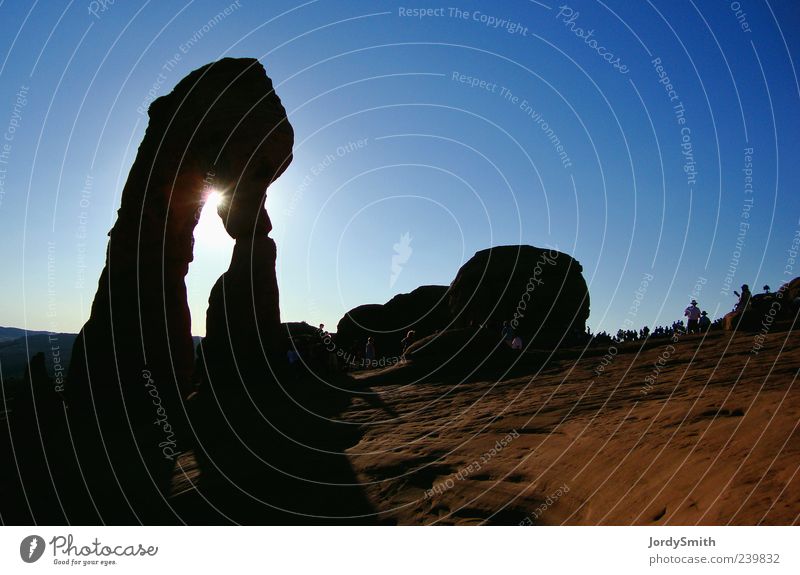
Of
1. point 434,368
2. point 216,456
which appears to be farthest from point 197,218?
point 216,456

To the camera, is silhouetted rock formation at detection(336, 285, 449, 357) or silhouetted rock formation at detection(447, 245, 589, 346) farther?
silhouetted rock formation at detection(336, 285, 449, 357)

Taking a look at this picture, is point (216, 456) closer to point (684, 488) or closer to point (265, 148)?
point (684, 488)

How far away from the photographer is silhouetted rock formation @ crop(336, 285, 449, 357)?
1967 inches

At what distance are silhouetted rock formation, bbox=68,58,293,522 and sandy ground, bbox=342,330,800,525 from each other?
1445 cm

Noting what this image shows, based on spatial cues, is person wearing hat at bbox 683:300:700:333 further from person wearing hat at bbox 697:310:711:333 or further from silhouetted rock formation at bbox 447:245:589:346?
silhouetted rock formation at bbox 447:245:589:346

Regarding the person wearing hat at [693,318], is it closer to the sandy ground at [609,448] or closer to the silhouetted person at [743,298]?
the silhouetted person at [743,298]

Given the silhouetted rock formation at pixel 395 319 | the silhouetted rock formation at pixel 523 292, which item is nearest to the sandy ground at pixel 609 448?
the silhouetted rock formation at pixel 523 292

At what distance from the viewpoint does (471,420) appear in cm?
1109

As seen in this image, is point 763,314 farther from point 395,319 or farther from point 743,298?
point 395,319

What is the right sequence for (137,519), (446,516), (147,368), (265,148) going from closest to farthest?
(446,516), (137,519), (147,368), (265,148)
